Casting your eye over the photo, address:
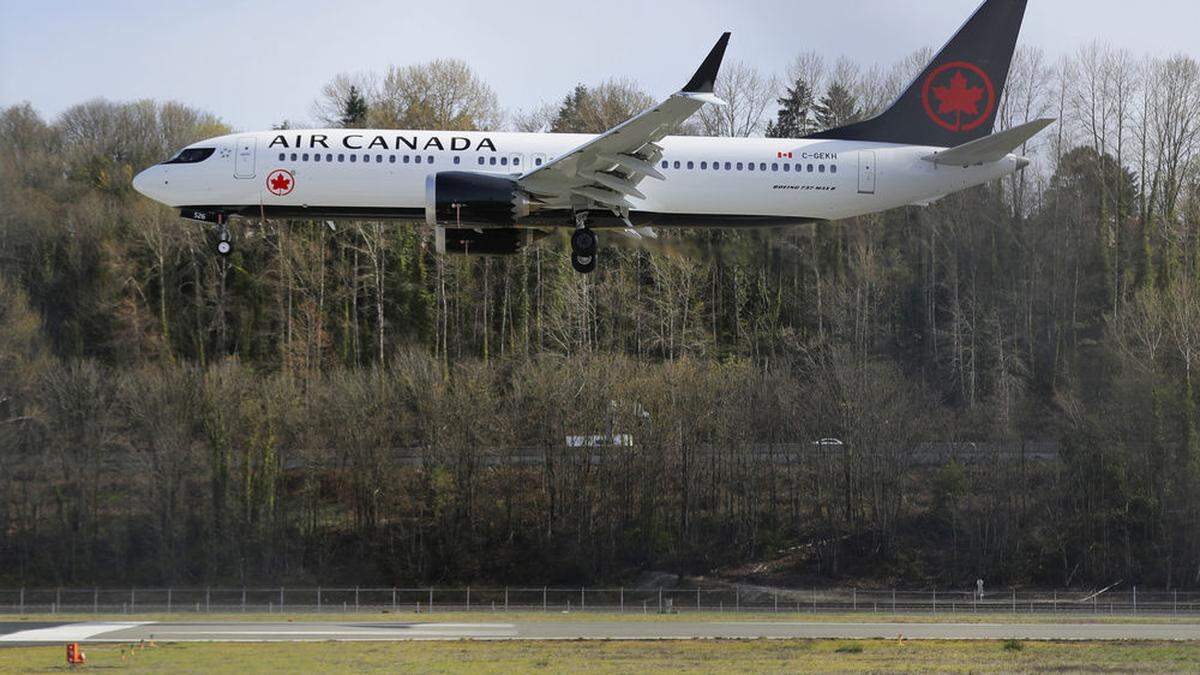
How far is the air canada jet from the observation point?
4244cm

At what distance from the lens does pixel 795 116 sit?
8500 cm

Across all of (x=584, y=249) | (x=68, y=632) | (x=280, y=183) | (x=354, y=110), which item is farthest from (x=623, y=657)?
(x=354, y=110)

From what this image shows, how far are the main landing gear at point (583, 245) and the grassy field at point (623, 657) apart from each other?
1092cm

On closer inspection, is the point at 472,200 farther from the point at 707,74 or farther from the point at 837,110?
the point at 837,110

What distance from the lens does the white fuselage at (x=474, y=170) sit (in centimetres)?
4388

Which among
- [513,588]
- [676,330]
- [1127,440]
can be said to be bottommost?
[513,588]

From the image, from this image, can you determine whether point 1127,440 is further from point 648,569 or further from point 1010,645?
point 1010,645

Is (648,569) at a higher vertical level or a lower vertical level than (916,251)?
lower

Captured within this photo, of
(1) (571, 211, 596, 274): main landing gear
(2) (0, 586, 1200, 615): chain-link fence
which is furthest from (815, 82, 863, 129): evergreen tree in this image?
(1) (571, 211, 596, 274): main landing gear

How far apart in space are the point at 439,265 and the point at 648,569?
21599 mm

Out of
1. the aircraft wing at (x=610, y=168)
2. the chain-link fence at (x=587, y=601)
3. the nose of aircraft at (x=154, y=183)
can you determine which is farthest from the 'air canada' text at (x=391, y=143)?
the chain-link fence at (x=587, y=601)

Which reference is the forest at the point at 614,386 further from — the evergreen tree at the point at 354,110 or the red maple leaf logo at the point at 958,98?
the red maple leaf logo at the point at 958,98

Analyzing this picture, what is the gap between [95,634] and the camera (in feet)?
158

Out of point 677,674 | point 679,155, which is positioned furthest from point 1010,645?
point 679,155
